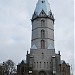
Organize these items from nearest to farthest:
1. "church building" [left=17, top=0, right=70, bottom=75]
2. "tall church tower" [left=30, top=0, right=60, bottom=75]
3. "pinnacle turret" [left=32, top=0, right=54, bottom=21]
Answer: "church building" [left=17, top=0, right=70, bottom=75]
"tall church tower" [left=30, top=0, right=60, bottom=75]
"pinnacle turret" [left=32, top=0, right=54, bottom=21]

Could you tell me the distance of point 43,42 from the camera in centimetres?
5816

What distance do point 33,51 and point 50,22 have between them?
1046 cm

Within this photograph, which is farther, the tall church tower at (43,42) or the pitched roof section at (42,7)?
the pitched roof section at (42,7)

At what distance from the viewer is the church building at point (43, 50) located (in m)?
54.7

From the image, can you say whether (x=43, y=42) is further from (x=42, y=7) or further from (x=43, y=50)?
(x=42, y=7)

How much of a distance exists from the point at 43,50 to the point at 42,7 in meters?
13.6

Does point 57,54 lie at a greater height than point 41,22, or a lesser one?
lesser

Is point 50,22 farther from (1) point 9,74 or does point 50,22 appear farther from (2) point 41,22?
(1) point 9,74

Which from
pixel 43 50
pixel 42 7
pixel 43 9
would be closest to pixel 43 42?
pixel 43 50

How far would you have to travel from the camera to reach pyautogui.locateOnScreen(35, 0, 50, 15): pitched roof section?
61394mm

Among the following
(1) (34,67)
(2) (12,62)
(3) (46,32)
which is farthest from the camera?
(2) (12,62)

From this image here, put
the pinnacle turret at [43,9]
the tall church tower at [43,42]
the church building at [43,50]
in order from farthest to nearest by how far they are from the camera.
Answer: the pinnacle turret at [43,9] → the tall church tower at [43,42] → the church building at [43,50]

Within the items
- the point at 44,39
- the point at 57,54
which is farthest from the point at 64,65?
the point at 44,39

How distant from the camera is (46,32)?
58.9 m
